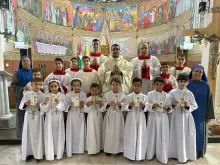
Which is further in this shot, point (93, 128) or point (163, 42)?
point (163, 42)

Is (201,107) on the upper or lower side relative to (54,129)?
upper

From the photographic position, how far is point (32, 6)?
10.7 m

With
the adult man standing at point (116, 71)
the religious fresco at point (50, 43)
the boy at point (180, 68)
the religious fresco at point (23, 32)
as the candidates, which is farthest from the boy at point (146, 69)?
the religious fresco at point (50, 43)

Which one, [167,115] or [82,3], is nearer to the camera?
[167,115]

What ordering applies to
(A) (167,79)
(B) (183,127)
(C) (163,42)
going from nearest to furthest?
(B) (183,127)
(A) (167,79)
(C) (163,42)

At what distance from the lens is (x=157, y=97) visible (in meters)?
3.53

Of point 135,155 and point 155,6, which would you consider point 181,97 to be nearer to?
point 135,155

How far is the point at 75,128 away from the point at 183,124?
2.10 metres

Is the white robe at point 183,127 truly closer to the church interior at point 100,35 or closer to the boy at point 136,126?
the church interior at point 100,35

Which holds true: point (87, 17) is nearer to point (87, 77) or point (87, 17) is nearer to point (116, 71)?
point (87, 77)

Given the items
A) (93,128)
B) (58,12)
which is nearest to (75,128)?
(93,128)

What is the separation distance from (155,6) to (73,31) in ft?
21.5

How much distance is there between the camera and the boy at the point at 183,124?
3473 millimetres

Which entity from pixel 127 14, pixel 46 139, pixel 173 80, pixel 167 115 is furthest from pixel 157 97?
pixel 127 14
